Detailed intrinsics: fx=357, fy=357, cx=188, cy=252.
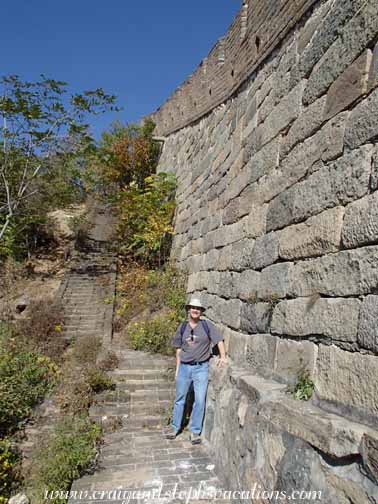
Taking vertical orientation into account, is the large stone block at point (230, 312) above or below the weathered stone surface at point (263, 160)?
below

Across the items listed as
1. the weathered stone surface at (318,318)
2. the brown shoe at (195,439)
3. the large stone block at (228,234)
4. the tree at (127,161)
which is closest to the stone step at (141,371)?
the brown shoe at (195,439)

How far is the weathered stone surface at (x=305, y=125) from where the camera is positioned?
111 inches

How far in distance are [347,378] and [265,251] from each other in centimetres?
157

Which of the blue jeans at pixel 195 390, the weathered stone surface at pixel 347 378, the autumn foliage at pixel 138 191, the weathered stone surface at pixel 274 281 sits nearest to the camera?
the weathered stone surface at pixel 347 378

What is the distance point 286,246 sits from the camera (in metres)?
3.05

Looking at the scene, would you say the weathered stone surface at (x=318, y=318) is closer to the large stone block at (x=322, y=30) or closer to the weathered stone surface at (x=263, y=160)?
the weathered stone surface at (x=263, y=160)

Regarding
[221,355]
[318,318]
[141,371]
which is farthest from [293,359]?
[141,371]

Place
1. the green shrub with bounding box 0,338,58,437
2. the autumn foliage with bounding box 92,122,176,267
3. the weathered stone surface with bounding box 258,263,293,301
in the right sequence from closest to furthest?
the weathered stone surface with bounding box 258,263,293,301
the green shrub with bounding box 0,338,58,437
the autumn foliage with bounding box 92,122,176,267

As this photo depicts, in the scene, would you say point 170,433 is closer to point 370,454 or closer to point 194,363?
point 194,363

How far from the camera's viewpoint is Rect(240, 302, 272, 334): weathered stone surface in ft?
10.7

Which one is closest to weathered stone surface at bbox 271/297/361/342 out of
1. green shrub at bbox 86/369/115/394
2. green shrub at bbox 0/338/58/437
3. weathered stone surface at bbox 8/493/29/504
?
weathered stone surface at bbox 8/493/29/504

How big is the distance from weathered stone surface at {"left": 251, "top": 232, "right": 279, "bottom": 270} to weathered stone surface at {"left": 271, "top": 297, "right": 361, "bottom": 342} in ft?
1.60

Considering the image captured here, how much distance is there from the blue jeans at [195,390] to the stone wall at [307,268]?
0.57 feet

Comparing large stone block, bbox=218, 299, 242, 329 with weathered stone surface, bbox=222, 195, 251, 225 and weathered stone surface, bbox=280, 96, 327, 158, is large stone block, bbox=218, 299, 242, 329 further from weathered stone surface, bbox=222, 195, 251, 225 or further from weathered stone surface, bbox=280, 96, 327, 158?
weathered stone surface, bbox=280, 96, 327, 158
